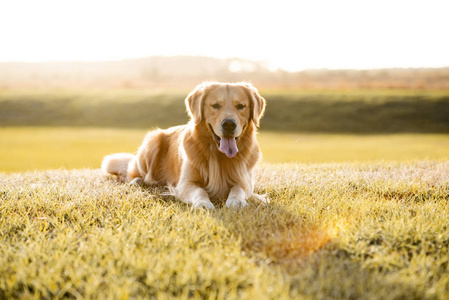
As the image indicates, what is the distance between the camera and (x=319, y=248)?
3.10 m

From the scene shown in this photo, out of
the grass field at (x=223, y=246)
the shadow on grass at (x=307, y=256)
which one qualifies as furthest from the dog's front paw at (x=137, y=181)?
the shadow on grass at (x=307, y=256)

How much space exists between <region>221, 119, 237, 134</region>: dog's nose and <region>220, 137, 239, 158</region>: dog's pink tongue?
144 millimetres

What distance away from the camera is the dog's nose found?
442 cm

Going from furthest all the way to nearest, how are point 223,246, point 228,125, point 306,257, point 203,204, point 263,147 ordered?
point 263,147 → point 228,125 → point 203,204 → point 223,246 → point 306,257

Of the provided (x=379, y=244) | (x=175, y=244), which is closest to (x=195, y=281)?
(x=175, y=244)

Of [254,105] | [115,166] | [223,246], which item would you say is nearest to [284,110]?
[115,166]

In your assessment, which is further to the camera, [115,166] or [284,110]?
[284,110]

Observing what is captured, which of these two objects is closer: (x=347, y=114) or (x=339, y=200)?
(x=339, y=200)

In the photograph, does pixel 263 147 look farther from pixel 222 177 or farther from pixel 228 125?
pixel 228 125

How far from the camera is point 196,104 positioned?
15.8 feet

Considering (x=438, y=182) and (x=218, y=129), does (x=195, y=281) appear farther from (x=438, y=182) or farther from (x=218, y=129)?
(x=438, y=182)

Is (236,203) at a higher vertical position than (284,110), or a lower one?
lower

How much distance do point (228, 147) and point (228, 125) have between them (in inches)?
11.1

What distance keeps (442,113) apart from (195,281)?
23.1 m
